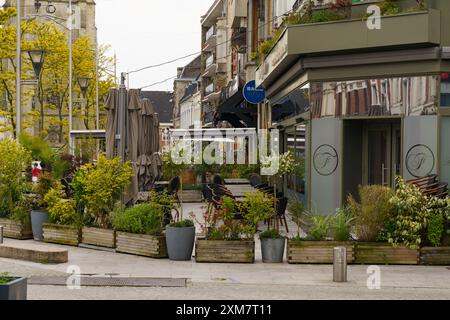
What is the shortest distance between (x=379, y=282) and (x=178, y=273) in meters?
3.02

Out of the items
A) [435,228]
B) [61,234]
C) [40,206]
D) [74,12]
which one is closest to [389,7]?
[435,228]

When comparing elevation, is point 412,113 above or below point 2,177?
above

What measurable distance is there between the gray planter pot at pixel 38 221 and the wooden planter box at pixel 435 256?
750cm

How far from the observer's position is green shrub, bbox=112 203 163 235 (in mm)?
15078

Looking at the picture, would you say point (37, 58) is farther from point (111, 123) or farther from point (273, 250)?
point (273, 250)

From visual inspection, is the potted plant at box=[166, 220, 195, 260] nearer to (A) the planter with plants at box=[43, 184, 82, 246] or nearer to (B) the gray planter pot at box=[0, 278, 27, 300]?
(A) the planter with plants at box=[43, 184, 82, 246]

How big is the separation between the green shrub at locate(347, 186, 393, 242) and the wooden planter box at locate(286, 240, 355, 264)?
1.67 ft

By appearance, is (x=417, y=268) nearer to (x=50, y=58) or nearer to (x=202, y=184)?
(x=202, y=184)

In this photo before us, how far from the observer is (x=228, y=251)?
14.4 m

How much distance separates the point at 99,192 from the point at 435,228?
241 inches

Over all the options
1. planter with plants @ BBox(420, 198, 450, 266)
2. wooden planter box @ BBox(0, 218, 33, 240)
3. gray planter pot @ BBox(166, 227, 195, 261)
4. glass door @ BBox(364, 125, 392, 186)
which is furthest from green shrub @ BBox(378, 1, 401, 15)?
wooden planter box @ BBox(0, 218, 33, 240)

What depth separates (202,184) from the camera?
31.1m
